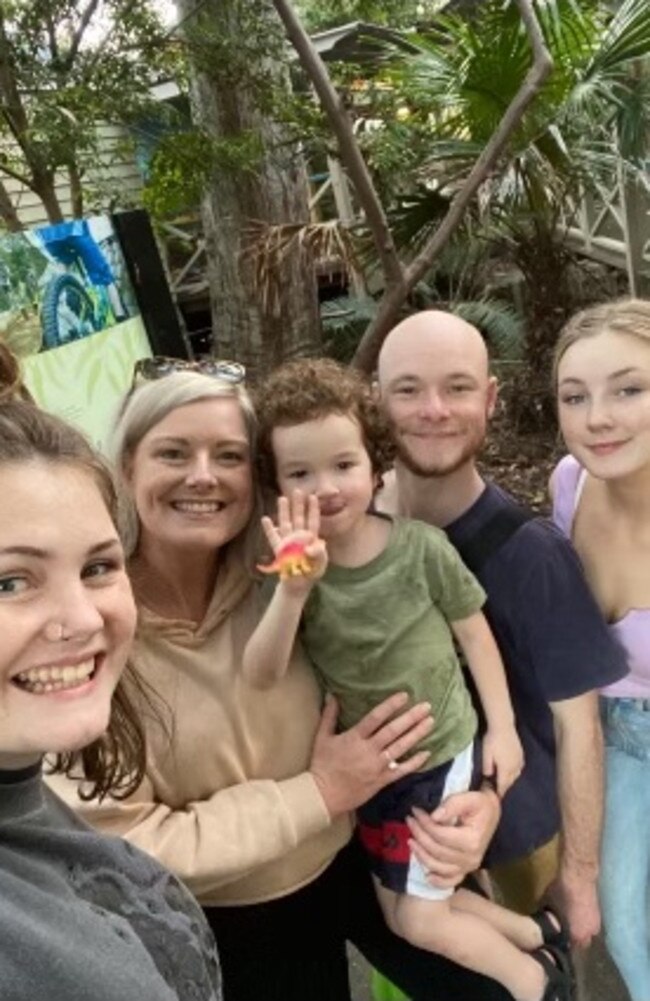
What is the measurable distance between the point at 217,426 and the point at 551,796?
43.8 inches

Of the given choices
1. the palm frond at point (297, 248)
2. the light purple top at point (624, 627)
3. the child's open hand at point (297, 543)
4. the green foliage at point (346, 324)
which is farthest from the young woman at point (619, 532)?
the green foliage at point (346, 324)

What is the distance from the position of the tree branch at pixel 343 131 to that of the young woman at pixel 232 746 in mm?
1780

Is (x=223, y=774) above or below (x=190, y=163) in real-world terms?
below

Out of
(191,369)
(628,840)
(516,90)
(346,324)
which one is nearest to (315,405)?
(191,369)

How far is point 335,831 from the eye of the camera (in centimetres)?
184

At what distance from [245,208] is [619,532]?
3212 mm

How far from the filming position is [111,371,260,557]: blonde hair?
1736mm

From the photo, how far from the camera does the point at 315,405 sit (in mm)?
1851

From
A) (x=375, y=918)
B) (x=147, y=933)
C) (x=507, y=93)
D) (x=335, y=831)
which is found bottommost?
(x=375, y=918)

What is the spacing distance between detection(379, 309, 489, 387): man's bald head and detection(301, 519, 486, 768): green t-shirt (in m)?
0.36

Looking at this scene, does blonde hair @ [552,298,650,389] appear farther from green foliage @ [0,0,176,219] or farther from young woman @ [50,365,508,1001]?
green foliage @ [0,0,176,219]

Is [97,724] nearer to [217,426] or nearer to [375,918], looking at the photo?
[217,426]

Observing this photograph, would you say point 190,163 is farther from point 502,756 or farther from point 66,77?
point 502,756

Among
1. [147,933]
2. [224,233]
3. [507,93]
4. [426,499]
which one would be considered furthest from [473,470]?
[224,233]
